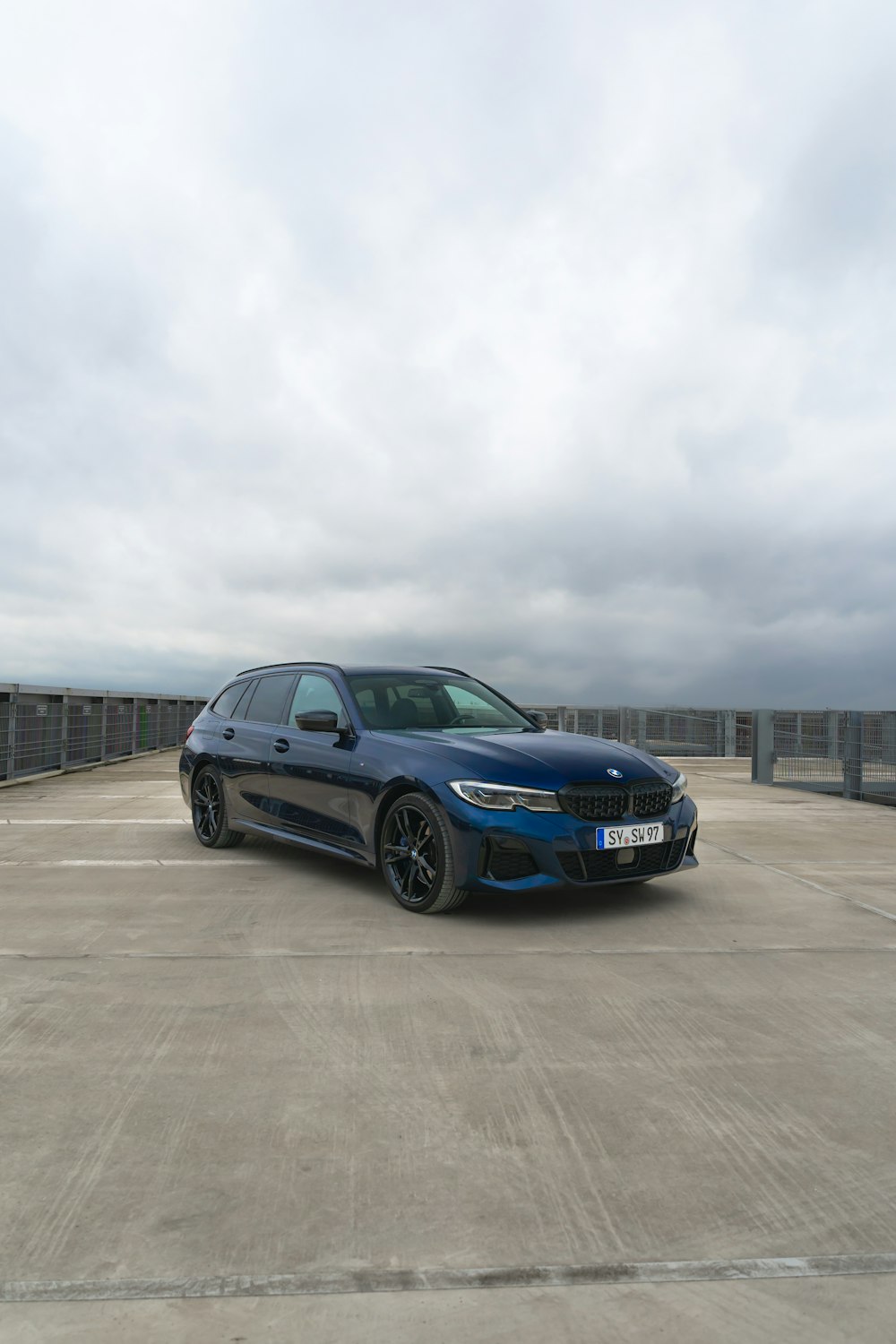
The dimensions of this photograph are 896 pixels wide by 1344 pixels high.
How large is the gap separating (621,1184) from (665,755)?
22383 millimetres

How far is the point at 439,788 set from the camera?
537 cm

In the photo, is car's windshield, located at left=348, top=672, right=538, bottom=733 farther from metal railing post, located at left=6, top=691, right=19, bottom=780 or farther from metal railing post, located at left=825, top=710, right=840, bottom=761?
metal railing post, located at left=6, top=691, right=19, bottom=780

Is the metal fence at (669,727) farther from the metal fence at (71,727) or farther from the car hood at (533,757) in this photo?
the car hood at (533,757)

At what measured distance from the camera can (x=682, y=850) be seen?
232 inches

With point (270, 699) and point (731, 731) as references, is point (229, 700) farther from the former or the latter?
point (731, 731)

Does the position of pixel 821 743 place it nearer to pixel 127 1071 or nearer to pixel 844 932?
pixel 844 932

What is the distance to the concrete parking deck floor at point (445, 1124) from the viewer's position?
201 cm

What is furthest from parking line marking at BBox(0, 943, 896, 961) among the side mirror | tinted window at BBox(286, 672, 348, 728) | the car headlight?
tinted window at BBox(286, 672, 348, 728)

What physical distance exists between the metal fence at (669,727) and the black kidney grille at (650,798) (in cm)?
1833

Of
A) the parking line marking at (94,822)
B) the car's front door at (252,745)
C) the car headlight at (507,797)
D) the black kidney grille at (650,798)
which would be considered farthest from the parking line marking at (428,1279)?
the parking line marking at (94,822)

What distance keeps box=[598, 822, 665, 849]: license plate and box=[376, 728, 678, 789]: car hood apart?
0.83 feet

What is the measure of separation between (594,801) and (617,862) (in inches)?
13.7

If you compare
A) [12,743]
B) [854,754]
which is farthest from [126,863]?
[854,754]

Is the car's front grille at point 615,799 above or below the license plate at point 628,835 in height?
above
